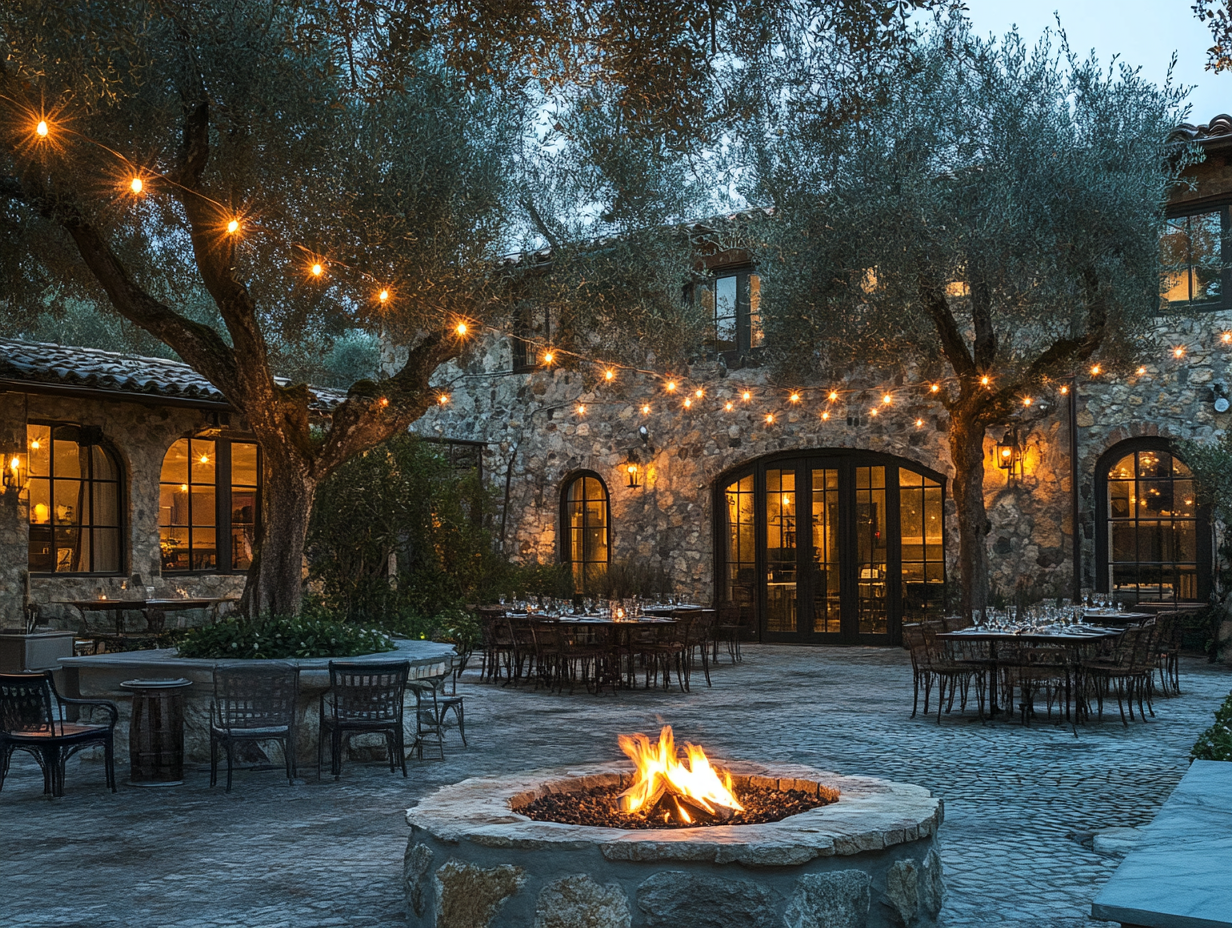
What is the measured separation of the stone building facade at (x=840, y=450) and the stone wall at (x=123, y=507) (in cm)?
316

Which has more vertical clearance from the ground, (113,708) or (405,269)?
(405,269)

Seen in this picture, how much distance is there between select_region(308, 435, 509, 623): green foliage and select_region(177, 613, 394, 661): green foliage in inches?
193

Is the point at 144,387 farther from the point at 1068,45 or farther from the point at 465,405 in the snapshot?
the point at 1068,45

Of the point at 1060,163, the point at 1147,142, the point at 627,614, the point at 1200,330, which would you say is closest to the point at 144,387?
the point at 627,614

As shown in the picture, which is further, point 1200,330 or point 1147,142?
point 1200,330

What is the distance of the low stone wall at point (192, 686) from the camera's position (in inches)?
274

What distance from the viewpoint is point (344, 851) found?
16.6ft

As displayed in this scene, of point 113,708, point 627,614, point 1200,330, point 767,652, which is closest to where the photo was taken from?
point 113,708

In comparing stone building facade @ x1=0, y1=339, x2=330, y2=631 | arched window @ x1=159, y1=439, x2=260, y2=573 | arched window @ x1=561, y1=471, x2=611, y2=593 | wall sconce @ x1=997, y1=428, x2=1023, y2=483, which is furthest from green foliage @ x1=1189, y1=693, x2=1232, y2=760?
arched window @ x1=561, y1=471, x2=611, y2=593

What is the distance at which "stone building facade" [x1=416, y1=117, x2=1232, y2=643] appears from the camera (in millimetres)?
12617

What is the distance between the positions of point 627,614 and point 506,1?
7.21 metres

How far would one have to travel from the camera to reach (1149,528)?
42.4 feet

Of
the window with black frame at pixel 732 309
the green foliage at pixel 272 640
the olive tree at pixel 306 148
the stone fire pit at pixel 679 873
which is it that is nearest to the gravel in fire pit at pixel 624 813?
the stone fire pit at pixel 679 873

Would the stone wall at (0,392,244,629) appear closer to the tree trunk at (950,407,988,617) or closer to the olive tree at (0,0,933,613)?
the olive tree at (0,0,933,613)
